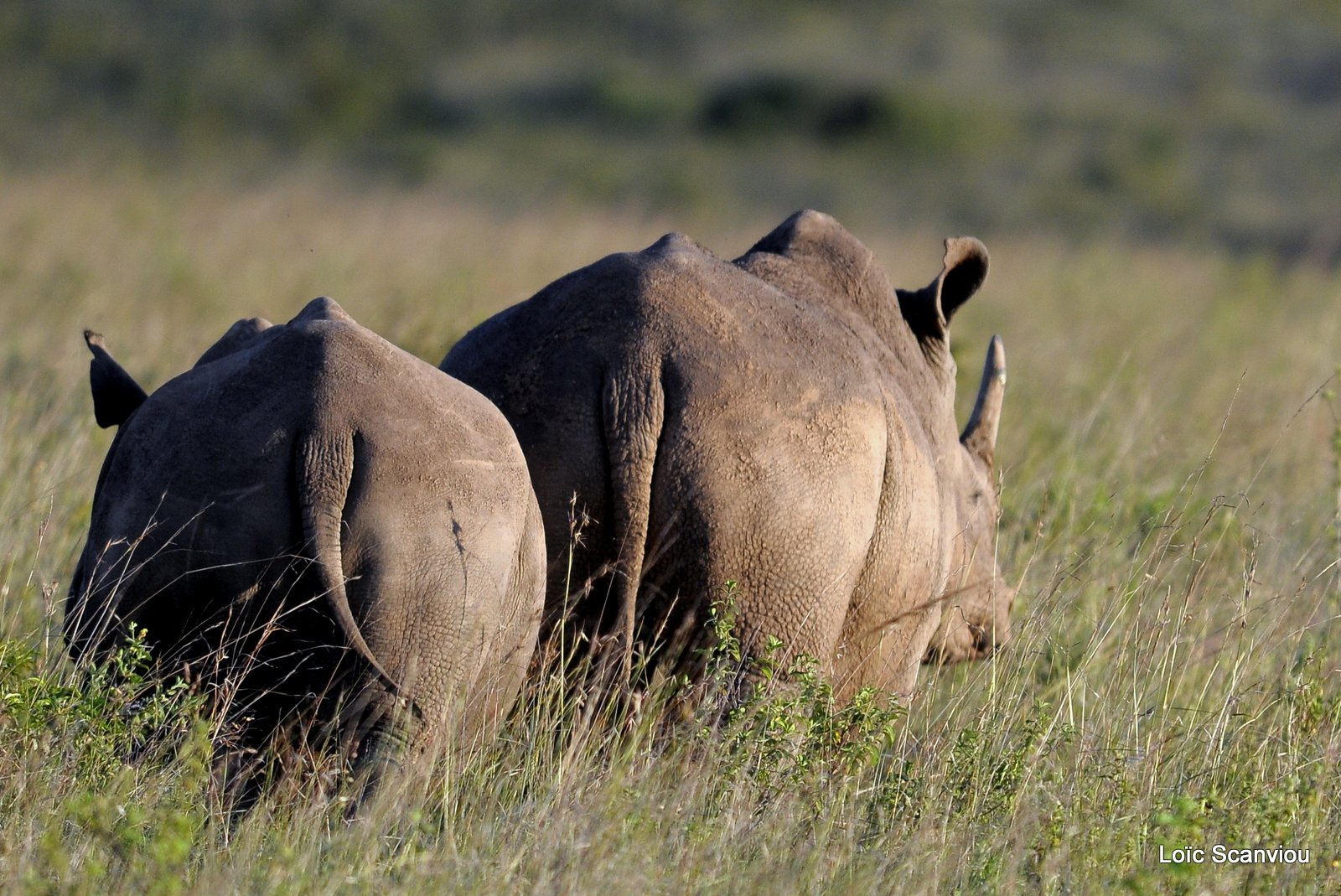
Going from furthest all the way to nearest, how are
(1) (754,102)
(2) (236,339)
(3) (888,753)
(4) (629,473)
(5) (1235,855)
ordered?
(1) (754,102) → (3) (888,753) → (2) (236,339) → (4) (629,473) → (5) (1235,855)

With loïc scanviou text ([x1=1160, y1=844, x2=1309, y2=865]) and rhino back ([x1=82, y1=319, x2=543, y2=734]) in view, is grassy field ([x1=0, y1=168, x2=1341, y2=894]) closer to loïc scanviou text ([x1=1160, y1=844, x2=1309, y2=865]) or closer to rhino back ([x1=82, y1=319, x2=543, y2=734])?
loïc scanviou text ([x1=1160, y1=844, x2=1309, y2=865])

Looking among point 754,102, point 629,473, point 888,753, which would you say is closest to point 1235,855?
point 888,753

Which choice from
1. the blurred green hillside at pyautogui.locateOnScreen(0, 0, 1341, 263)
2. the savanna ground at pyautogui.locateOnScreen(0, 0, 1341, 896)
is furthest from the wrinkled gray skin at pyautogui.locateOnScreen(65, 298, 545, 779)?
the blurred green hillside at pyautogui.locateOnScreen(0, 0, 1341, 263)

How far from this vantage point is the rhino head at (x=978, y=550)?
466 centimetres

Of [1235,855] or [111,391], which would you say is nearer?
[1235,855]

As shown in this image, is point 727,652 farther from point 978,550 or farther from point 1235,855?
point 978,550

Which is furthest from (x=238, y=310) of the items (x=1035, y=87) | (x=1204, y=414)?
(x=1035, y=87)

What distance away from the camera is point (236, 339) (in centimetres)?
386

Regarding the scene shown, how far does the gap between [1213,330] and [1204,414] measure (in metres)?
2.83

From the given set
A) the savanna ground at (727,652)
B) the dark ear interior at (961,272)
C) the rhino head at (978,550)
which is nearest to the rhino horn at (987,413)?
the rhino head at (978,550)

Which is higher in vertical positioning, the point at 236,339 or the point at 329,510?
the point at 236,339

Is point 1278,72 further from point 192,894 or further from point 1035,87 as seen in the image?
point 192,894

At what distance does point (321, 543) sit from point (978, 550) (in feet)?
7.59

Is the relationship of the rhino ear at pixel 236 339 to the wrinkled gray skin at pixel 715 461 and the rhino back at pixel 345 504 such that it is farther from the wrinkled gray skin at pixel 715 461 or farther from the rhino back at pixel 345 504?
the wrinkled gray skin at pixel 715 461
